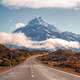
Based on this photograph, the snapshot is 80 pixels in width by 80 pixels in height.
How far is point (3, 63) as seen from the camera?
83188 mm

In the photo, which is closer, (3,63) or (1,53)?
(3,63)

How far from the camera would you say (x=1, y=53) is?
116 meters

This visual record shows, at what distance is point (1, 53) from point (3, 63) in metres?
32.9
